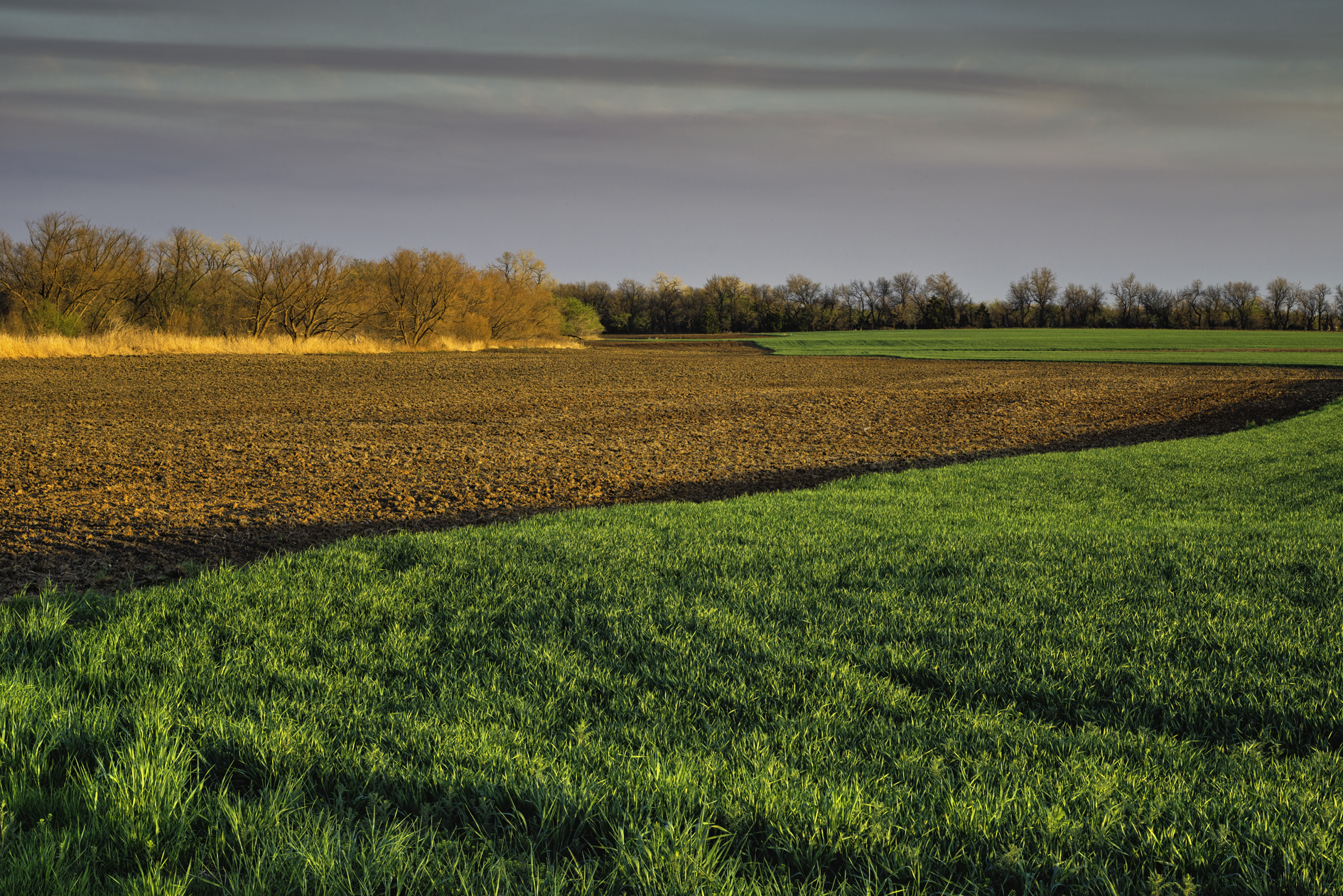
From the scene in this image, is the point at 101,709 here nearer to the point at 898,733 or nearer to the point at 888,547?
the point at 898,733

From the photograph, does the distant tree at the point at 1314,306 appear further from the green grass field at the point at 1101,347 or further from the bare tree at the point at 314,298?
the bare tree at the point at 314,298

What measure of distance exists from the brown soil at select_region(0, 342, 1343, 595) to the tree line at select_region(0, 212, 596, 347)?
2115 cm

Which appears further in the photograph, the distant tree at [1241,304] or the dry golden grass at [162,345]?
the distant tree at [1241,304]

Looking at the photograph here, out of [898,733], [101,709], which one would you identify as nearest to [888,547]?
[898,733]

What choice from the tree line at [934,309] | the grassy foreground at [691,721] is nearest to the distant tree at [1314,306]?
the tree line at [934,309]

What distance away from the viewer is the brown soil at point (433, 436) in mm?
10141

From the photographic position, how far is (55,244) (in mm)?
51625

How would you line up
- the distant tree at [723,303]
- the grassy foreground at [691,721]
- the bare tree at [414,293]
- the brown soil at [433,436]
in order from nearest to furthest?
1. the grassy foreground at [691,721]
2. the brown soil at [433,436]
3. the bare tree at [414,293]
4. the distant tree at [723,303]

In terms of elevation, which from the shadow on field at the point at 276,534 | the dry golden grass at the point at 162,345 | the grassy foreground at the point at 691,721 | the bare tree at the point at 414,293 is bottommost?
the shadow on field at the point at 276,534

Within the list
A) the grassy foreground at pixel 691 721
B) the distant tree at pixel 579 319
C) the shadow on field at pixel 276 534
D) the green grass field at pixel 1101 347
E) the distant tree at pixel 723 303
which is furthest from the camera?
the distant tree at pixel 723 303

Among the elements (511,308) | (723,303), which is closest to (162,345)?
(511,308)

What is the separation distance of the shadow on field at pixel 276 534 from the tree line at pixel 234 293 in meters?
48.0

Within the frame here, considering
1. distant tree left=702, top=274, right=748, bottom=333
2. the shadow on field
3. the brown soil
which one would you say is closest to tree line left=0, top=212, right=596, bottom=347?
the brown soil

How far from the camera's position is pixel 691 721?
13.3ft
